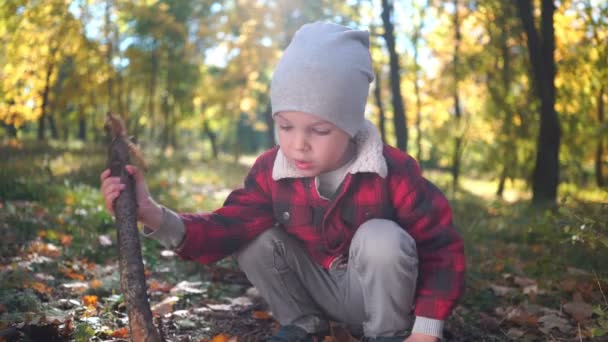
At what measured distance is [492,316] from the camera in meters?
3.25

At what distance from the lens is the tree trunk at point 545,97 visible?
331 inches

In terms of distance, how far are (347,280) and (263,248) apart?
1.33 feet

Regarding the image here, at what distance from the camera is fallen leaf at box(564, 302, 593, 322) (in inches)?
119

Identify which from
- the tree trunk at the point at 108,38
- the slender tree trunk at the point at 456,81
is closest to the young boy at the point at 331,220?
the slender tree trunk at the point at 456,81

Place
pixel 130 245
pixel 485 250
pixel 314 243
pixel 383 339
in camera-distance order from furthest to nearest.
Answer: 1. pixel 485 250
2. pixel 314 243
3. pixel 383 339
4. pixel 130 245

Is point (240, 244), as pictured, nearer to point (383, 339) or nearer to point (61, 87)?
point (383, 339)

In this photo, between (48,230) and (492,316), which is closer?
(492,316)

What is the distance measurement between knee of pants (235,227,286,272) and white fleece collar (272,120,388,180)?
0.25 metres

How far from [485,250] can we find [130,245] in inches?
142

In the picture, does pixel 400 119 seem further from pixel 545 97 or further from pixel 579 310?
pixel 579 310

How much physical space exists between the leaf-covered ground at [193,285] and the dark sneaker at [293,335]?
107mm

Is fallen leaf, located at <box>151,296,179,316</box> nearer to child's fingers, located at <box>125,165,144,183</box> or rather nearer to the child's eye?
child's fingers, located at <box>125,165,144,183</box>

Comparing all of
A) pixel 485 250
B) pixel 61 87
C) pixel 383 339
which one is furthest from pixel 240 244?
pixel 61 87

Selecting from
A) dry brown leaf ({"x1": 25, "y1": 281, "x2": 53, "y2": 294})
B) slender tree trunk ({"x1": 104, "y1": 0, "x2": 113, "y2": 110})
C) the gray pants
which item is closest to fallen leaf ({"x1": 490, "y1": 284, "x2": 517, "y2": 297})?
the gray pants
